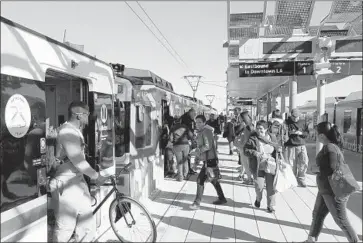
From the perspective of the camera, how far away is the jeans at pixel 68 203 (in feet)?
10.2

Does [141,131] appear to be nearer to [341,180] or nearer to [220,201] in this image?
[220,201]

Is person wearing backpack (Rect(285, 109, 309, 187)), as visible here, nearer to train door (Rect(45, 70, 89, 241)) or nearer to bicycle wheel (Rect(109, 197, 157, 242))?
bicycle wheel (Rect(109, 197, 157, 242))

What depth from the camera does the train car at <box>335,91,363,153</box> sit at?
13458mm

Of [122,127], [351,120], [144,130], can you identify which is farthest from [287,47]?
[351,120]

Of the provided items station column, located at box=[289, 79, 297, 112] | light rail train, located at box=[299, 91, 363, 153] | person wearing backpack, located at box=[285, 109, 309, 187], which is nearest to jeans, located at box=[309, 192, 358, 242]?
person wearing backpack, located at box=[285, 109, 309, 187]

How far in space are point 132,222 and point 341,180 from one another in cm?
226

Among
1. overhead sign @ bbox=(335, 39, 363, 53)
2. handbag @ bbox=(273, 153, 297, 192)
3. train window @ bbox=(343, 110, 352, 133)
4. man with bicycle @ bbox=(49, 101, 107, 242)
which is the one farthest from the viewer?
train window @ bbox=(343, 110, 352, 133)

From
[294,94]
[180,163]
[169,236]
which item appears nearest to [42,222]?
[169,236]

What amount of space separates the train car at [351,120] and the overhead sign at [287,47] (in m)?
7.26

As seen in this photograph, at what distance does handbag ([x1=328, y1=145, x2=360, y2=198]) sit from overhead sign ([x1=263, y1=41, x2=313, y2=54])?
4.19 meters

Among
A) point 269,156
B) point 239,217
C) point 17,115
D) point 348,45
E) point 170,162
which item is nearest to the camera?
point 17,115

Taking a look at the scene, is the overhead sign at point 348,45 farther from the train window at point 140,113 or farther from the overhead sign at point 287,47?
the train window at point 140,113

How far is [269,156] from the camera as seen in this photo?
16.2 ft

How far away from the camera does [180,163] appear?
7.29 m
